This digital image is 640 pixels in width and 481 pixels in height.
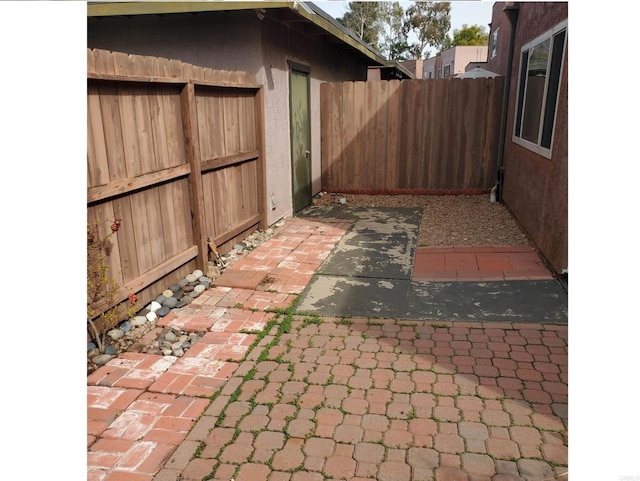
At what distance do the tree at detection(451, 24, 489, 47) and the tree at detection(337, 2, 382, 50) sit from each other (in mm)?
9674

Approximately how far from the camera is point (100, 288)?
3.74 meters

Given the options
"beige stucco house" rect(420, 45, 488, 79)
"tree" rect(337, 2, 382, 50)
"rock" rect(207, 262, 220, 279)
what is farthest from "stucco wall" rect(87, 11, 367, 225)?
"tree" rect(337, 2, 382, 50)

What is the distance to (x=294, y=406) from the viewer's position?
306 cm

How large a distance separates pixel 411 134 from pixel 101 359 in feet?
25.6

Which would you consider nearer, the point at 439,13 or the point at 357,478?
the point at 357,478

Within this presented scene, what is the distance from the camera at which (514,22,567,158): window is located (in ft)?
18.2

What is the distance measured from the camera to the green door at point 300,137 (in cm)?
833

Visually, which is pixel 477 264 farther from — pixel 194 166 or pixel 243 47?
pixel 243 47

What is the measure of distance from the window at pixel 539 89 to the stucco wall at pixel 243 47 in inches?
151

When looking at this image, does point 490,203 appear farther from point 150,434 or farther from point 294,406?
point 150,434

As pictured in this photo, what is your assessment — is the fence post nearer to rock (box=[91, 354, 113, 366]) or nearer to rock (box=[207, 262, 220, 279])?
rock (box=[207, 262, 220, 279])

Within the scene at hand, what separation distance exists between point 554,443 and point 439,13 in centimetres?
5715

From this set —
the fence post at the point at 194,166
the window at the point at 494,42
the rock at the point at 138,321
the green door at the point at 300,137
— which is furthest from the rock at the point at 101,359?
the window at the point at 494,42
